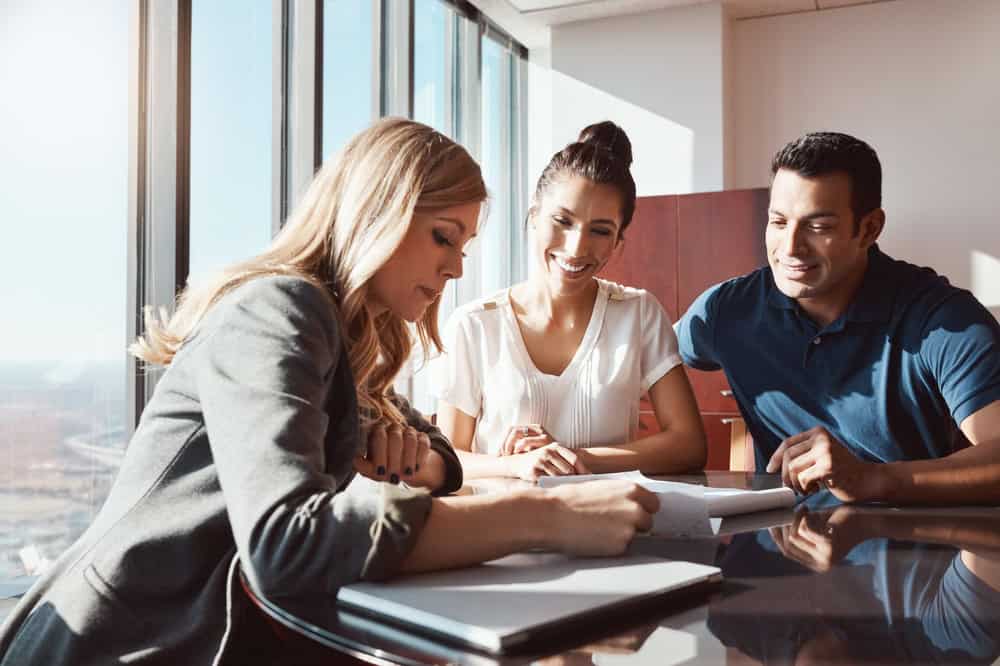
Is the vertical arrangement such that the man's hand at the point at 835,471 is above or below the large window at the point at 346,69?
below

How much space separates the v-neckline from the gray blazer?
1125 mm

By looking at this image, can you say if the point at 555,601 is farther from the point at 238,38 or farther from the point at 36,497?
the point at 238,38

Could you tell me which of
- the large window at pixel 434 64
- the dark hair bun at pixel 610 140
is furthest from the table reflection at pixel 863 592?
the large window at pixel 434 64

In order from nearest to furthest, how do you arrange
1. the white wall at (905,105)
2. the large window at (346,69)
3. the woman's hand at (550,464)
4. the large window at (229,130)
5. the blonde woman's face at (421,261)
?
the blonde woman's face at (421,261)
the woman's hand at (550,464)
the large window at (229,130)
the large window at (346,69)
the white wall at (905,105)

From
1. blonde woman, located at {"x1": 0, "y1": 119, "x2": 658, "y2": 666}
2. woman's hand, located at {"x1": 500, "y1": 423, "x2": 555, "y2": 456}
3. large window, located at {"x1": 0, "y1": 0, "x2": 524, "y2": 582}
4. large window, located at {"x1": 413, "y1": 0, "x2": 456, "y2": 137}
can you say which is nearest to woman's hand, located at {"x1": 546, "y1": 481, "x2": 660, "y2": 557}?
blonde woman, located at {"x1": 0, "y1": 119, "x2": 658, "y2": 666}

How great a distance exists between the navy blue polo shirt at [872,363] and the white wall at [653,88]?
10.6ft

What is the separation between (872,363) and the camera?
191 centimetres

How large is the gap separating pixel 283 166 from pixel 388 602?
3044 millimetres

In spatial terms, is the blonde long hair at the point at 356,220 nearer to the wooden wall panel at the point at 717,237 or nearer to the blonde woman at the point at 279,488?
the blonde woman at the point at 279,488

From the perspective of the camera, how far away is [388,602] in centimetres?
74

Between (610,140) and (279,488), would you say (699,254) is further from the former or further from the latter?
(279,488)

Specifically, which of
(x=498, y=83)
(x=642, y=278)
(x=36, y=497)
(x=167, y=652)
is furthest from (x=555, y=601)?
(x=498, y=83)

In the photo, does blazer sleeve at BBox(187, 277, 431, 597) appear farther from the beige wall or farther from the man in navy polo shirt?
the beige wall

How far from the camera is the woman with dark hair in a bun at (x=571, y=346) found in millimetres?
2168
